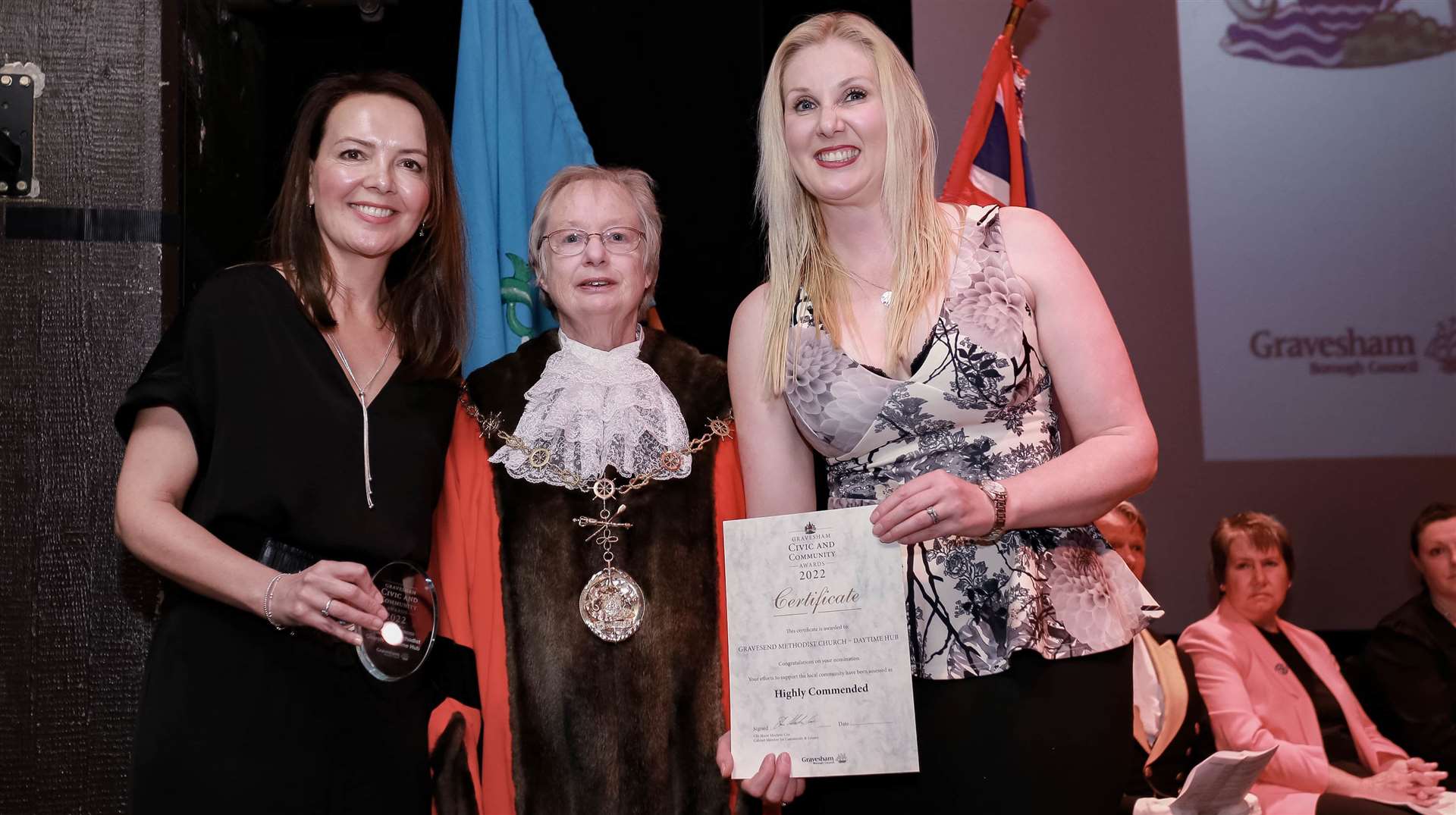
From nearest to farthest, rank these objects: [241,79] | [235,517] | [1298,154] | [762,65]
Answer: [235,517], [241,79], [762,65], [1298,154]

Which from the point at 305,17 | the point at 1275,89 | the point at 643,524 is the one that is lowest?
the point at 643,524

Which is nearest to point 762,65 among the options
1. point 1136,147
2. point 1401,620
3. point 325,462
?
point 1136,147

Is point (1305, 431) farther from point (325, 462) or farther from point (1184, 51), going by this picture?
point (325, 462)

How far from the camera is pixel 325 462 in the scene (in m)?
2.11

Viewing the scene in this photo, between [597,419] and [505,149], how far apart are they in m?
1.35

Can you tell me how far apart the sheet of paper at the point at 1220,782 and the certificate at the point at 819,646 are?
216 centimetres

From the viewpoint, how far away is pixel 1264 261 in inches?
205

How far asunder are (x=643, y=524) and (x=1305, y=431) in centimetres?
378

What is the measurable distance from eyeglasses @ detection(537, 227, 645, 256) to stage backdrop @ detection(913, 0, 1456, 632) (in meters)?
2.85

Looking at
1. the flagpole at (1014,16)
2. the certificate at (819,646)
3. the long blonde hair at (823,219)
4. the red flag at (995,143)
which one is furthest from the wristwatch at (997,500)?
the flagpole at (1014,16)

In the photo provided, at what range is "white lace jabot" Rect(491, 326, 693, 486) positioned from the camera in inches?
97.8

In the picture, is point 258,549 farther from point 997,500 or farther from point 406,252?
point 997,500

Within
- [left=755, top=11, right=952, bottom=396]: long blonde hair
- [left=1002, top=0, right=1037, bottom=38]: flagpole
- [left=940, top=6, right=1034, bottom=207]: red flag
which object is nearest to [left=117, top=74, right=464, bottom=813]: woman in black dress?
[left=755, top=11, right=952, bottom=396]: long blonde hair

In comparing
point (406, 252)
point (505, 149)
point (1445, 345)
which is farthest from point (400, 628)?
point (1445, 345)
